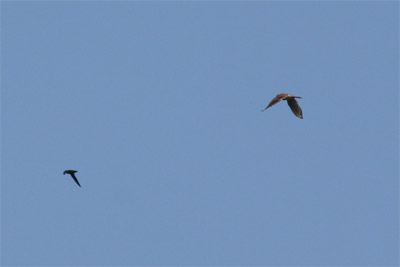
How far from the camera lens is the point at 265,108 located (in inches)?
3543

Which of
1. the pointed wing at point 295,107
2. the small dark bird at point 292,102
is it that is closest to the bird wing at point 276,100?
the small dark bird at point 292,102

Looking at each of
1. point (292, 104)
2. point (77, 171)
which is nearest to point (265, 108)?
point (292, 104)

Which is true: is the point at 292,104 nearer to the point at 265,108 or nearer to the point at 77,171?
the point at 265,108

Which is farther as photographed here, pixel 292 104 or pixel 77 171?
pixel 77 171

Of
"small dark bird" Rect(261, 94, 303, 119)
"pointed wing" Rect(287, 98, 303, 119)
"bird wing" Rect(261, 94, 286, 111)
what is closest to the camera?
"bird wing" Rect(261, 94, 286, 111)

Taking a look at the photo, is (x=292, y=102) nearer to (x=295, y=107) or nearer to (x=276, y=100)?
(x=295, y=107)

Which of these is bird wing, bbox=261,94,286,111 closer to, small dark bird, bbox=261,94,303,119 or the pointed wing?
small dark bird, bbox=261,94,303,119

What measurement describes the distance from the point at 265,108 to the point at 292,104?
4641 mm

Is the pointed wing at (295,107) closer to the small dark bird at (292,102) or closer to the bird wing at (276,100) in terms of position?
the small dark bird at (292,102)

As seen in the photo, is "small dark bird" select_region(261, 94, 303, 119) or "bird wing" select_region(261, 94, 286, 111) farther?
"small dark bird" select_region(261, 94, 303, 119)

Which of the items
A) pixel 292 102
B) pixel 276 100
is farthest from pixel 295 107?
pixel 276 100

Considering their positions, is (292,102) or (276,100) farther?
(292,102)

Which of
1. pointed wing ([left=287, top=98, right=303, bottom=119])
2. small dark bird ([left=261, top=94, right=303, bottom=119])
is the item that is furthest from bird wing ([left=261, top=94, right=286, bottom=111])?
pointed wing ([left=287, top=98, right=303, bottom=119])

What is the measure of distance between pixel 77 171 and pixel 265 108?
81.3ft
